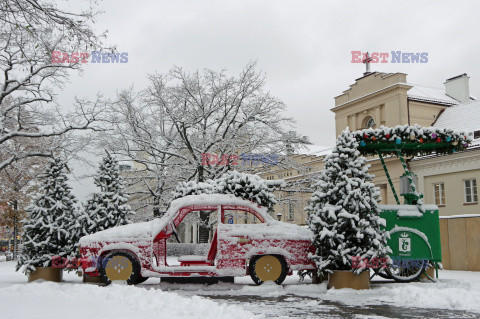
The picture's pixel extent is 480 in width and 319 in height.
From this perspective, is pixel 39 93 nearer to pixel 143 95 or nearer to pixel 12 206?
pixel 143 95

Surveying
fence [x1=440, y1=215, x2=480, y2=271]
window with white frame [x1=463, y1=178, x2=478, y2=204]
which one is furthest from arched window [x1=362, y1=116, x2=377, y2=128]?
fence [x1=440, y1=215, x2=480, y2=271]

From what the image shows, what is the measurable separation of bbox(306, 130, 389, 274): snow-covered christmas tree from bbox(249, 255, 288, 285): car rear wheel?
87cm

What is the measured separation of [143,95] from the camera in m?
28.2

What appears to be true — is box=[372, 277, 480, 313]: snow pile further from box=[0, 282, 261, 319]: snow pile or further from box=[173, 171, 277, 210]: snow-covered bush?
box=[173, 171, 277, 210]: snow-covered bush

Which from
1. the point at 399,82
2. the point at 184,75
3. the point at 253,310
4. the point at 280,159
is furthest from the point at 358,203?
the point at 399,82

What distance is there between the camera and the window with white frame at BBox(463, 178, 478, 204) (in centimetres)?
3070

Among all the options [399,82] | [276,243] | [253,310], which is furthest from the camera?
[399,82]

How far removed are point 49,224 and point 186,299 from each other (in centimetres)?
613

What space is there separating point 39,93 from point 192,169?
8.47m

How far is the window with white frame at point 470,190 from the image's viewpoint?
101 ft

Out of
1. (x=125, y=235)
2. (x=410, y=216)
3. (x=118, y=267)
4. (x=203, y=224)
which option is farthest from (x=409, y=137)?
(x=203, y=224)

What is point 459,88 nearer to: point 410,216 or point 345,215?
point 410,216

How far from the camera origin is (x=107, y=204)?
13547mm

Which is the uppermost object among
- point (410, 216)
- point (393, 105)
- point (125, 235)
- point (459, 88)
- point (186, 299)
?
point (459, 88)
